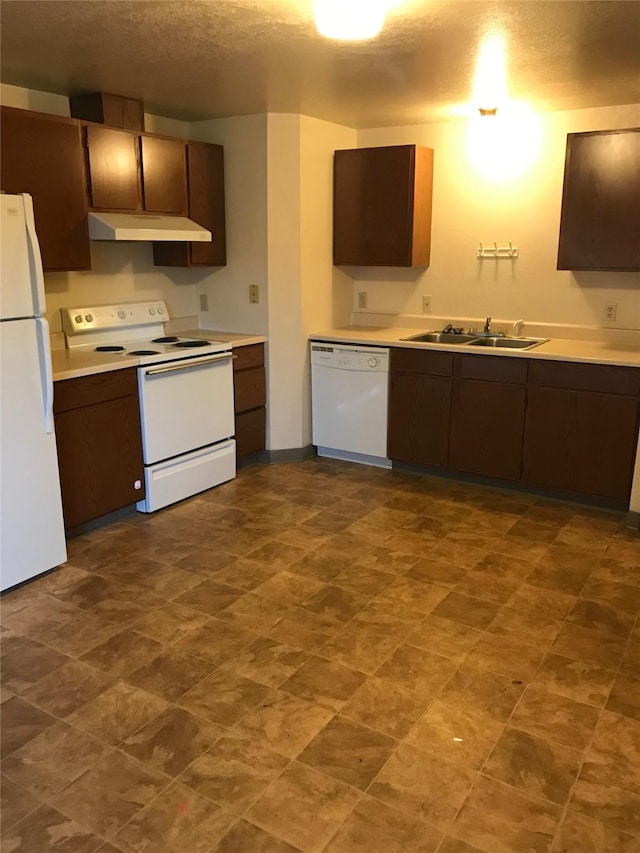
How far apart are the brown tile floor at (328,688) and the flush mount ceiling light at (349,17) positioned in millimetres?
2256

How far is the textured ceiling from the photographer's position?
98.9 inches

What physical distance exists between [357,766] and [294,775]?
0.19 meters

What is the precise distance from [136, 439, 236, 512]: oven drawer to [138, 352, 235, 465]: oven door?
0.06 metres

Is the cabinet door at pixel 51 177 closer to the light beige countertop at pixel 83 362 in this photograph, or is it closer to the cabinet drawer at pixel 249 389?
the light beige countertop at pixel 83 362

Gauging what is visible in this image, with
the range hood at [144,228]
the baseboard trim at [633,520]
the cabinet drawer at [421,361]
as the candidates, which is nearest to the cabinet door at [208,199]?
the range hood at [144,228]

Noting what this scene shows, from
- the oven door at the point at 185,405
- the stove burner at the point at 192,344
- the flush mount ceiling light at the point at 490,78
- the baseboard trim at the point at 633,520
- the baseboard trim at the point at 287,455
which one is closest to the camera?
the flush mount ceiling light at the point at 490,78

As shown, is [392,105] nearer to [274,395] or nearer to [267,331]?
[267,331]

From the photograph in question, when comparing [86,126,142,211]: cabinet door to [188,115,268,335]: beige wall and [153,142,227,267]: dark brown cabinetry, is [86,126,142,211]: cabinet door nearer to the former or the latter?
[153,142,227,267]: dark brown cabinetry

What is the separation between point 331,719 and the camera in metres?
2.27

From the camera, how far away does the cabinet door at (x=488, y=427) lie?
418 centimetres

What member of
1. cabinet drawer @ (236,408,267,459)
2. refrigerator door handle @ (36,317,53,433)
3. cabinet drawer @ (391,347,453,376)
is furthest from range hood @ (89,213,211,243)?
cabinet drawer @ (391,347,453,376)

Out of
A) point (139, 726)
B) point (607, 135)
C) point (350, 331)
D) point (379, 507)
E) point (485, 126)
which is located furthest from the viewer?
point (350, 331)

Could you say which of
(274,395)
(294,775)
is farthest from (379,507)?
(294,775)

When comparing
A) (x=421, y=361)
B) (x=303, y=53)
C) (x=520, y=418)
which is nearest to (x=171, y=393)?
(x=421, y=361)
